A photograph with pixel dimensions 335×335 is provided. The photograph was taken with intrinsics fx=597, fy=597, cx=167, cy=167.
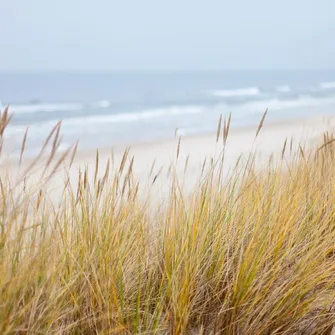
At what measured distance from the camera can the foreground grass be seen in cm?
174

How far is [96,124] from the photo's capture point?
15.3 metres

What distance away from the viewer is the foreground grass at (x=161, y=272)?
5.70 ft

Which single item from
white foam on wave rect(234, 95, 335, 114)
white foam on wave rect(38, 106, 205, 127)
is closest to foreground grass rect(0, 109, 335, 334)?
white foam on wave rect(38, 106, 205, 127)

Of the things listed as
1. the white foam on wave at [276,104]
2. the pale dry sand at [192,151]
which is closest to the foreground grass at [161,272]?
the pale dry sand at [192,151]

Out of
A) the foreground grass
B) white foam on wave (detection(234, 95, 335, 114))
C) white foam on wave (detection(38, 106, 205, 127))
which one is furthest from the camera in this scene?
white foam on wave (detection(234, 95, 335, 114))

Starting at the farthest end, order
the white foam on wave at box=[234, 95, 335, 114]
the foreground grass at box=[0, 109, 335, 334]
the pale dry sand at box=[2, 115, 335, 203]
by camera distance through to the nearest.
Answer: the white foam on wave at box=[234, 95, 335, 114] → the pale dry sand at box=[2, 115, 335, 203] → the foreground grass at box=[0, 109, 335, 334]

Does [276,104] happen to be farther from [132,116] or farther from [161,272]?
[161,272]

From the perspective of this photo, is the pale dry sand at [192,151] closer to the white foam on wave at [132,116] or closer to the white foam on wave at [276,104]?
the white foam on wave at [132,116]

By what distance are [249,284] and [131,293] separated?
1.36ft

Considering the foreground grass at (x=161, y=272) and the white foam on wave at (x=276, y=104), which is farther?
the white foam on wave at (x=276, y=104)

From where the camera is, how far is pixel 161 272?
6.50 ft

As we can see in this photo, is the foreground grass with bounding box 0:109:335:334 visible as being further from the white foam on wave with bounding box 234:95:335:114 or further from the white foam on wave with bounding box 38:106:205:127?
the white foam on wave with bounding box 234:95:335:114

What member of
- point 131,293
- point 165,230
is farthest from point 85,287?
point 165,230

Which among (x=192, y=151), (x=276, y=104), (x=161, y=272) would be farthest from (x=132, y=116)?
(x=161, y=272)
